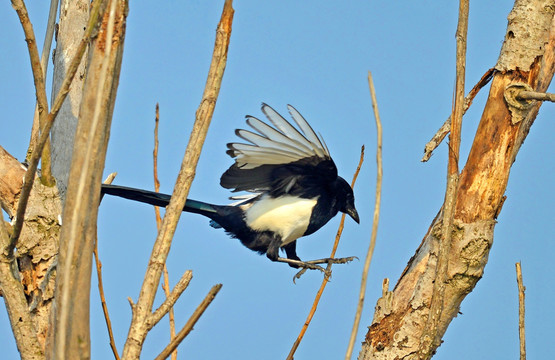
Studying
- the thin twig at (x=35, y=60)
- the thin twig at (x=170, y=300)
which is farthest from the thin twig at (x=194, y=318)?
the thin twig at (x=35, y=60)

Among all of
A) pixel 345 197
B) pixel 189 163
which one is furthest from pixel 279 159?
pixel 189 163

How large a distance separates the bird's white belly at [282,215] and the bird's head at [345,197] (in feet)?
0.53

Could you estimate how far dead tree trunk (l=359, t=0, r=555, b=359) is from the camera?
9.02 ft

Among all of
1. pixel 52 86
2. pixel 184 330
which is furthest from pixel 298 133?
pixel 184 330

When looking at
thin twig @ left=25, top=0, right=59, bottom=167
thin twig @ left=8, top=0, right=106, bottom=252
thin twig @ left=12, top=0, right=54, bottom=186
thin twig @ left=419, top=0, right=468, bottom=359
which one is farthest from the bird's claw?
thin twig @ left=8, top=0, right=106, bottom=252

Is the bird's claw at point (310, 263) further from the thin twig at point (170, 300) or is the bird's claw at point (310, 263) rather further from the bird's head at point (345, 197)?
the thin twig at point (170, 300)

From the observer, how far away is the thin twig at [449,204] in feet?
7.72

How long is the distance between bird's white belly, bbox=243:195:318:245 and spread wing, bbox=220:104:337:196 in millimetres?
56

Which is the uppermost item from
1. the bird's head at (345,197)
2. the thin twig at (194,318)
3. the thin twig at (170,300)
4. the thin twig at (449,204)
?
the bird's head at (345,197)

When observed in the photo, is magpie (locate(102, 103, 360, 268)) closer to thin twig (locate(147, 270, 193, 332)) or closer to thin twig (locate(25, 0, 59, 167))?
thin twig (locate(25, 0, 59, 167))

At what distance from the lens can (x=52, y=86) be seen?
121 inches

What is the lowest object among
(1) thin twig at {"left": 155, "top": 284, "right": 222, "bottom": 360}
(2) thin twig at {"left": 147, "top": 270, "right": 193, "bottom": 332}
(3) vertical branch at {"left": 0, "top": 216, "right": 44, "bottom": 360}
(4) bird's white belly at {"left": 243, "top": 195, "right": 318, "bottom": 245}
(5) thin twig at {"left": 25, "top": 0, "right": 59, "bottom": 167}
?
(1) thin twig at {"left": 155, "top": 284, "right": 222, "bottom": 360}

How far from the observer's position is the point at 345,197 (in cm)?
407

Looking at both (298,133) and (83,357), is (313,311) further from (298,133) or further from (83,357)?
(83,357)
